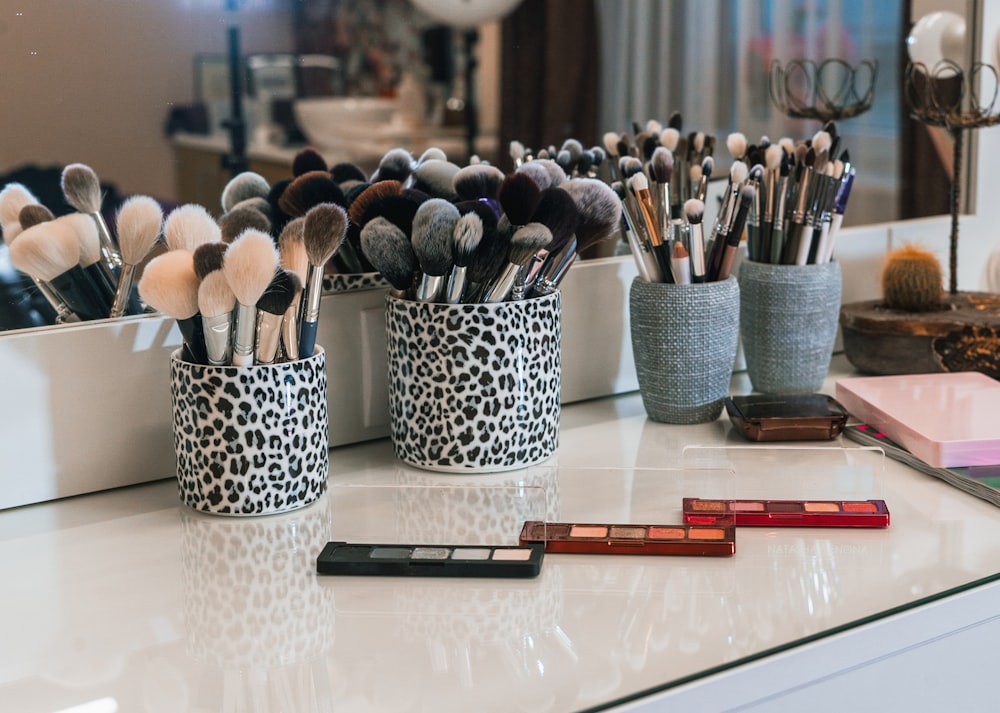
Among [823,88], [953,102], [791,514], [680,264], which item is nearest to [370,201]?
[680,264]

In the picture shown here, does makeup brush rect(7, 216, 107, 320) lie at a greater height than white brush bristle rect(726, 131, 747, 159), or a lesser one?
lesser

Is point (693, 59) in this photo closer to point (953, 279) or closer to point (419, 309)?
point (953, 279)

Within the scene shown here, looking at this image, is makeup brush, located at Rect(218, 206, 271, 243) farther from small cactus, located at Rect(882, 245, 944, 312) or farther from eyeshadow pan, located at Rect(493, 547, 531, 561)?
small cactus, located at Rect(882, 245, 944, 312)

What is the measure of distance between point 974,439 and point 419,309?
0.41 meters

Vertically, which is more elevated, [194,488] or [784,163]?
[784,163]

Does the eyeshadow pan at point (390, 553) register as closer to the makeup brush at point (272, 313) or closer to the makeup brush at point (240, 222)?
the makeup brush at point (272, 313)

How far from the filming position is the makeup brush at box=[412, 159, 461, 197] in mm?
875

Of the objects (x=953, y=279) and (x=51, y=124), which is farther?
(x=953, y=279)

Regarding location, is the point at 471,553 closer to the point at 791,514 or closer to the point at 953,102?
the point at 791,514

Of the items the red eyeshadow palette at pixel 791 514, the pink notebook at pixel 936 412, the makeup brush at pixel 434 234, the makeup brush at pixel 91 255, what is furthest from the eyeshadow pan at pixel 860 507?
the makeup brush at pixel 91 255

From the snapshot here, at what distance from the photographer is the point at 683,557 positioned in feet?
2.25

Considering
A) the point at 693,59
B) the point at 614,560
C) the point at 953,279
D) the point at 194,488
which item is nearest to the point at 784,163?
the point at 693,59

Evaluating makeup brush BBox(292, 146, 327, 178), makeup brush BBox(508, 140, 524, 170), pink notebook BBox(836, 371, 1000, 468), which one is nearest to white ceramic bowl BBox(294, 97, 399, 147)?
makeup brush BBox(292, 146, 327, 178)

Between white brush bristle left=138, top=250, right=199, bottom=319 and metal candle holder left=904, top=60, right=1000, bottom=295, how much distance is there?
0.77m
